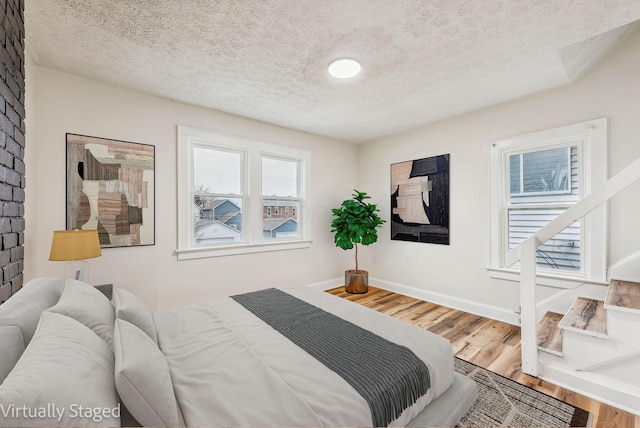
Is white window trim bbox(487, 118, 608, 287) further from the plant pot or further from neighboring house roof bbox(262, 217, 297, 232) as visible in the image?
neighboring house roof bbox(262, 217, 297, 232)

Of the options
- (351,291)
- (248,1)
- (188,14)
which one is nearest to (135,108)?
(188,14)

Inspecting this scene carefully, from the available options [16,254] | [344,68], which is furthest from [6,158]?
[344,68]

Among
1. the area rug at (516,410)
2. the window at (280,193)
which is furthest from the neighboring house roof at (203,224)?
the area rug at (516,410)

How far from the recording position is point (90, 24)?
1.84m

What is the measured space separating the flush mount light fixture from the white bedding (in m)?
2.03

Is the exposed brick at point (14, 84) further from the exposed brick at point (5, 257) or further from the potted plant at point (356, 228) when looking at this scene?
the potted plant at point (356, 228)

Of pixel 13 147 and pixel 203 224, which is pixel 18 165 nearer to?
pixel 13 147

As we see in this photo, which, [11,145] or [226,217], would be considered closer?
[11,145]

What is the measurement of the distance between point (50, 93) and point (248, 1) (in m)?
2.13

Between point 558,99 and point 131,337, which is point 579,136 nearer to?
point 558,99

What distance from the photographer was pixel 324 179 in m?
4.48

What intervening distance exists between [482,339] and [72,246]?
12.3ft

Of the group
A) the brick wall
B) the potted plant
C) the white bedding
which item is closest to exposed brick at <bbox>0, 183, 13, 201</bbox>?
the brick wall

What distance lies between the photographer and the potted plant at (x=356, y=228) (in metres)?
4.13
